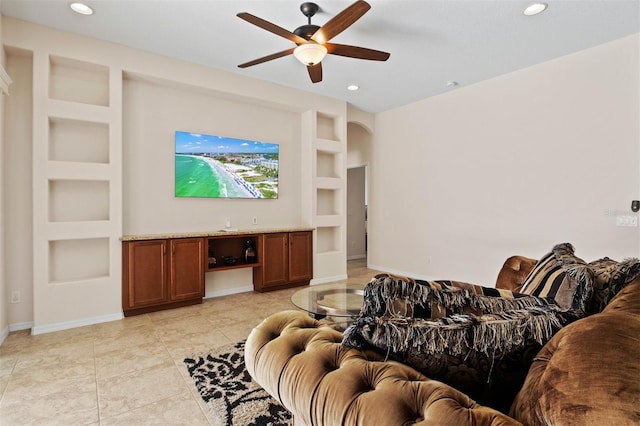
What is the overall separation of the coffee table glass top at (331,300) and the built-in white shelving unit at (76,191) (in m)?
2.14

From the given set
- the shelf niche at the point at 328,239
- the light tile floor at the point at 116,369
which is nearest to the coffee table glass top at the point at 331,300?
the light tile floor at the point at 116,369

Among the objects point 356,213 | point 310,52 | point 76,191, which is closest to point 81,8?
point 76,191

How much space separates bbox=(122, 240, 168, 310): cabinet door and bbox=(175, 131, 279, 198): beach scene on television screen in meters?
0.82

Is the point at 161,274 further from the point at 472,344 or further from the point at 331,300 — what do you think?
the point at 472,344

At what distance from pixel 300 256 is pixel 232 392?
281cm

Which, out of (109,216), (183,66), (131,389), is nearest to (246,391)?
(131,389)

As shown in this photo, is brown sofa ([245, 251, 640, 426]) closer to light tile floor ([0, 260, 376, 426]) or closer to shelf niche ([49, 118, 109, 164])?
light tile floor ([0, 260, 376, 426])

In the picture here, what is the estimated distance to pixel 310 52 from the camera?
9.18 feet

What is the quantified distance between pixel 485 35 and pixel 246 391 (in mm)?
3789

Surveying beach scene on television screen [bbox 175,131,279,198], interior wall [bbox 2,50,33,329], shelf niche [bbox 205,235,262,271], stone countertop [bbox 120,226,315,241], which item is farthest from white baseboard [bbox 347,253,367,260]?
interior wall [bbox 2,50,33,329]

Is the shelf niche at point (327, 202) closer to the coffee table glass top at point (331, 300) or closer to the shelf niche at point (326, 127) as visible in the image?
the shelf niche at point (326, 127)

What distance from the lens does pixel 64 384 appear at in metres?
2.18

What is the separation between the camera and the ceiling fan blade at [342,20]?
7.47 ft

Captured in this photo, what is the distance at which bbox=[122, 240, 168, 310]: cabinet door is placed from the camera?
11.4 feet
